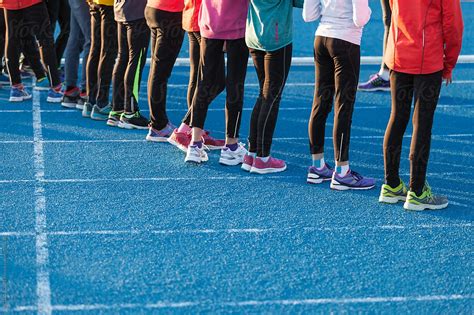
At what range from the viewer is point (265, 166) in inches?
311

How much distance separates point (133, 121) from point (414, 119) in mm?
3246

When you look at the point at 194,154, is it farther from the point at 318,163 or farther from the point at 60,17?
the point at 60,17

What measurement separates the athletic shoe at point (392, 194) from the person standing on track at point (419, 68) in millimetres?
77

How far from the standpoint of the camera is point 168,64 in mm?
8461

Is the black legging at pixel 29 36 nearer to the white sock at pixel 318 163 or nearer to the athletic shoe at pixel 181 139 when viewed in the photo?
the athletic shoe at pixel 181 139

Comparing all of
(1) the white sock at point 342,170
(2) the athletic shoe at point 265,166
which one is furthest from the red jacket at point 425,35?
(2) the athletic shoe at point 265,166

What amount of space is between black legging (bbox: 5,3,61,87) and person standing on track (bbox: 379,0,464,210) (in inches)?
173

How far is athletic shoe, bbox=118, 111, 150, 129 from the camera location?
9211 millimetres

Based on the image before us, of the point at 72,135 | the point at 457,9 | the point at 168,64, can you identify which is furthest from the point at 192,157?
the point at 457,9

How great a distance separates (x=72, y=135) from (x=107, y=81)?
718mm

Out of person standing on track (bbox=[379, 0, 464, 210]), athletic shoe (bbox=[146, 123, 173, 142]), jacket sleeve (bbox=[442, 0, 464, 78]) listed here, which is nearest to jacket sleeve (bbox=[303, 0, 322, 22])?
person standing on track (bbox=[379, 0, 464, 210])

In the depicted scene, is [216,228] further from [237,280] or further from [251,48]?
[251,48]

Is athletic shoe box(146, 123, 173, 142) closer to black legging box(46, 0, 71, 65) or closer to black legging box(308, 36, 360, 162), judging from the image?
black legging box(308, 36, 360, 162)

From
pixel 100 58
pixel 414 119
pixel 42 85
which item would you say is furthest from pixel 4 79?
pixel 414 119
